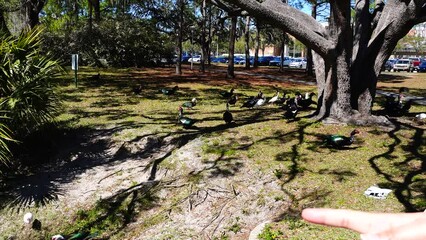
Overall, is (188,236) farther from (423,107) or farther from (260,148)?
(423,107)

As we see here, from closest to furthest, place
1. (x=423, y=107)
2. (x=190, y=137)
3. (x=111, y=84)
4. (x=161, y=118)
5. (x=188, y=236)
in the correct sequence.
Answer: (x=188, y=236), (x=190, y=137), (x=161, y=118), (x=423, y=107), (x=111, y=84)

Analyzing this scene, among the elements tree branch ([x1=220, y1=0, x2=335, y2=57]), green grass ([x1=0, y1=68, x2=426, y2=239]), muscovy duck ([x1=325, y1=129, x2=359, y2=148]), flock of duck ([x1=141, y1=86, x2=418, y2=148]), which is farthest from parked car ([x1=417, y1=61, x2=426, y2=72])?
muscovy duck ([x1=325, y1=129, x2=359, y2=148])

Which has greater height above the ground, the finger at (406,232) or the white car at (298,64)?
the white car at (298,64)

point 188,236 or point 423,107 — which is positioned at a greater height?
point 423,107

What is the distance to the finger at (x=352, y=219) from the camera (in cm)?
68

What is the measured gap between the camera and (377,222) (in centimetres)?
68

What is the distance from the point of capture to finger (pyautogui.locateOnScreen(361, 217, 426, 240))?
59cm

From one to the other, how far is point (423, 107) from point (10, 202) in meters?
13.8

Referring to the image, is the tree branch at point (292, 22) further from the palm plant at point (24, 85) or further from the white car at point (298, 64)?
the white car at point (298, 64)

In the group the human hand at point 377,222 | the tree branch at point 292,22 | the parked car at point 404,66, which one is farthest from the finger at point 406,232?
the parked car at point 404,66

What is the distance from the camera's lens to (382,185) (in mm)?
6832

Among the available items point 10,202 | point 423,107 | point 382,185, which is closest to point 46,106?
point 10,202

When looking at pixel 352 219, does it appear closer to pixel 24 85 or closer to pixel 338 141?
pixel 338 141

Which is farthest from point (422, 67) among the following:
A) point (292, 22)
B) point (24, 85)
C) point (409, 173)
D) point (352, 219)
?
point (352, 219)
